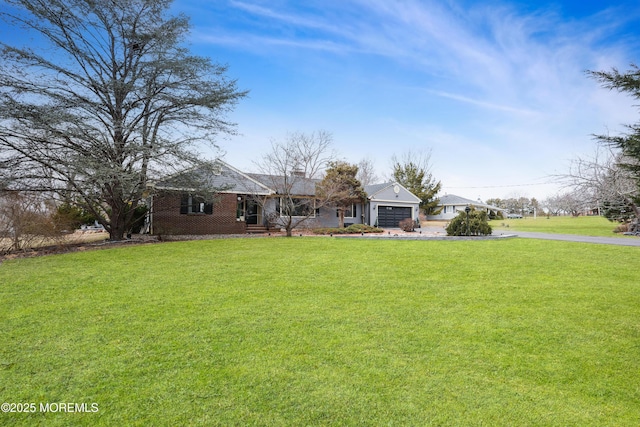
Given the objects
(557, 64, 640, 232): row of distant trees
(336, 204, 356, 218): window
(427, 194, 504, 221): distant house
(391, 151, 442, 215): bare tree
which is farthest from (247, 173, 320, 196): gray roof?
(427, 194, 504, 221): distant house

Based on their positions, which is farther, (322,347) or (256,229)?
(256,229)

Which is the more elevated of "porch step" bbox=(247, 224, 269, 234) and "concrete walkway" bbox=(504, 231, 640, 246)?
"porch step" bbox=(247, 224, 269, 234)

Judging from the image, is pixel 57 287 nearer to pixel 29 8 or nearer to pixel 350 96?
pixel 29 8

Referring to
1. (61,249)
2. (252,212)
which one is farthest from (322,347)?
(252,212)

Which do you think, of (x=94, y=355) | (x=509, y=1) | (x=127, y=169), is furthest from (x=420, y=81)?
(x=94, y=355)

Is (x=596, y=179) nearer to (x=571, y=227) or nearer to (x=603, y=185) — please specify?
(x=603, y=185)

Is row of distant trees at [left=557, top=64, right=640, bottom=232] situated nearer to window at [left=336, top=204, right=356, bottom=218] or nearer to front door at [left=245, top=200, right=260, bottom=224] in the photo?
window at [left=336, top=204, right=356, bottom=218]

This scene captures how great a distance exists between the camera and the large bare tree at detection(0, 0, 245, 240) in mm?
10953

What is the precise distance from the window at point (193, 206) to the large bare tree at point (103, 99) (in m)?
3.14

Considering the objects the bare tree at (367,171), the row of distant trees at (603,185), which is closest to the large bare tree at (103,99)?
the row of distant trees at (603,185)

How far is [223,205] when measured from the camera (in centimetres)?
1825

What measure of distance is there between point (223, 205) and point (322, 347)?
51.3 feet

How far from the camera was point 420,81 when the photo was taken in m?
15.9

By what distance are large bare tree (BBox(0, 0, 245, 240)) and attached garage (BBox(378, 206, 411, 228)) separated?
16.0m
